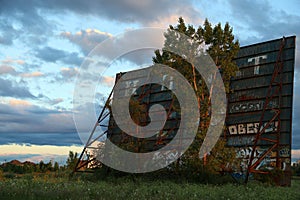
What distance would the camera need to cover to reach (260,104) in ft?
81.9

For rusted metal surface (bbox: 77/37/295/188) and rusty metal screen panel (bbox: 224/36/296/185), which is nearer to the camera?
rusted metal surface (bbox: 77/37/295/188)

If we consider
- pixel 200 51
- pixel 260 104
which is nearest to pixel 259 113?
pixel 260 104

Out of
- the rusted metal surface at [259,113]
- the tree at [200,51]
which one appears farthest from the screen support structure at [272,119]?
the tree at [200,51]

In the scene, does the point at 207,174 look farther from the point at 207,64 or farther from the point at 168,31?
the point at 168,31

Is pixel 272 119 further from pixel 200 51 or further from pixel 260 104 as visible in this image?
pixel 200 51

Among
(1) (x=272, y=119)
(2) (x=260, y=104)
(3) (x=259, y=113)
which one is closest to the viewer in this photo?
(1) (x=272, y=119)

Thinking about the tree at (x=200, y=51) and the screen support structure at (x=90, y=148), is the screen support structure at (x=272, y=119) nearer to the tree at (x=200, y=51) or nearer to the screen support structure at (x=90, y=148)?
the tree at (x=200, y=51)

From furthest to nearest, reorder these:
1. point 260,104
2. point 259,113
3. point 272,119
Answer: point 260,104 → point 259,113 → point 272,119

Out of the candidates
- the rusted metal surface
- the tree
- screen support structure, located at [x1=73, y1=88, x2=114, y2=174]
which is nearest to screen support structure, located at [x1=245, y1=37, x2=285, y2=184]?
the rusted metal surface

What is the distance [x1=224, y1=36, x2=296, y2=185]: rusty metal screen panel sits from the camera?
23016 millimetres

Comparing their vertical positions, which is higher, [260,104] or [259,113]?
[260,104]

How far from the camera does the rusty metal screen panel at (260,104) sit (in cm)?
2302

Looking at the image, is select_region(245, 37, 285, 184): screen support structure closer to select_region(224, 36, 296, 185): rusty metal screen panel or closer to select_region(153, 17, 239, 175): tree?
select_region(224, 36, 296, 185): rusty metal screen panel

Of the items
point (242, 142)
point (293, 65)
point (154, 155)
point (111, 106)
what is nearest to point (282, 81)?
point (293, 65)
